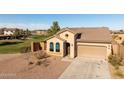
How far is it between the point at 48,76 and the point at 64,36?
33.4 feet

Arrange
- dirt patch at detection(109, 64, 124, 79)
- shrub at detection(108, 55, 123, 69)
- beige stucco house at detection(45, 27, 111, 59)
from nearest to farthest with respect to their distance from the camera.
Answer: dirt patch at detection(109, 64, 124, 79) → shrub at detection(108, 55, 123, 69) → beige stucco house at detection(45, 27, 111, 59)

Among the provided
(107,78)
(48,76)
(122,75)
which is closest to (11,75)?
(48,76)

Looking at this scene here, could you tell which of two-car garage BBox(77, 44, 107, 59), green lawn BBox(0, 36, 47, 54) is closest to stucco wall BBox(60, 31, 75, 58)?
two-car garage BBox(77, 44, 107, 59)

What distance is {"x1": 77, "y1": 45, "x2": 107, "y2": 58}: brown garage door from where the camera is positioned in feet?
71.2

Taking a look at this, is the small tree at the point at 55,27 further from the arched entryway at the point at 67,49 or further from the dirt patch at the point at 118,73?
the dirt patch at the point at 118,73

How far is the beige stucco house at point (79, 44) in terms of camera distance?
71.1 ft

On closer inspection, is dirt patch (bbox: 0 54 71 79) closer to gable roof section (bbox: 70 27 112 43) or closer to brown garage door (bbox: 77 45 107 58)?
brown garage door (bbox: 77 45 107 58)

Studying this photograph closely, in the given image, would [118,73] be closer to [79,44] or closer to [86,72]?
[86,72]

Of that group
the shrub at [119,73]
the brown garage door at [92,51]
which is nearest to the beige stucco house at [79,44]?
the brown garage door at [92,51]

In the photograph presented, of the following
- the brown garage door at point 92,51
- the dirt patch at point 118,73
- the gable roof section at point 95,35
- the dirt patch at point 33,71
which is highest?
the gable roof section at point 95,35

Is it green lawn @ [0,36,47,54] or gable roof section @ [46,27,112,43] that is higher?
gable roof section @ [46,27,112,43]
